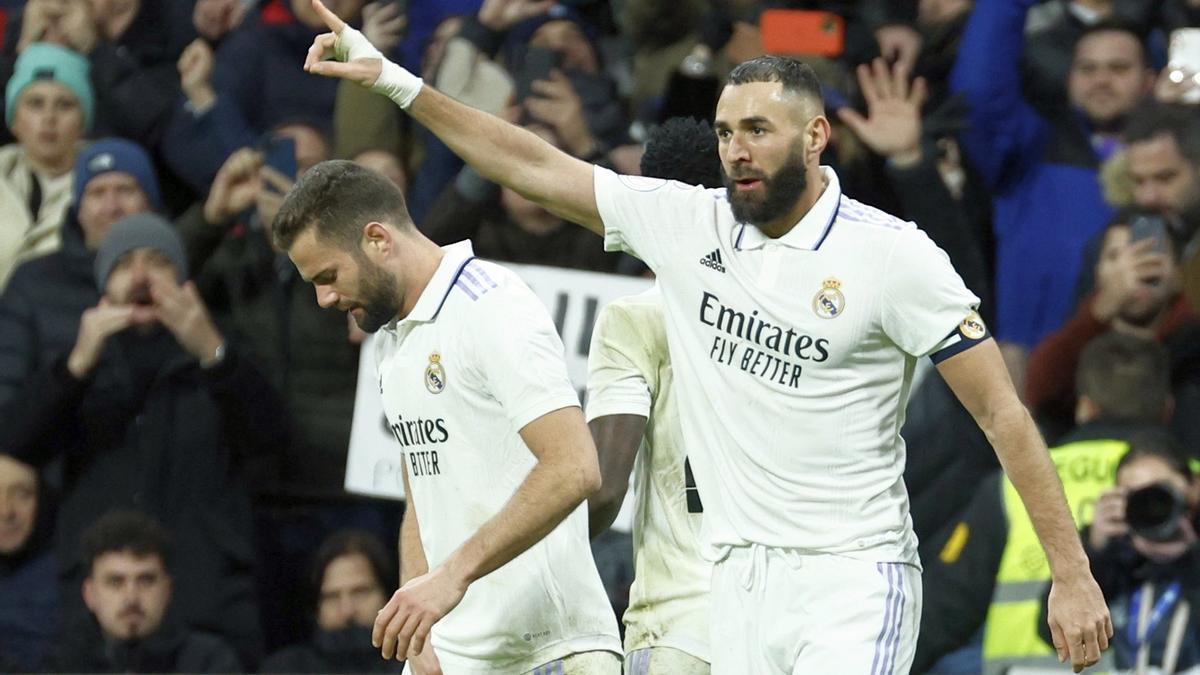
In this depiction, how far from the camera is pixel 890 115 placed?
744 centimetres

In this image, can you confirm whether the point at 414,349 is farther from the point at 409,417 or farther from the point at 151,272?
the point at 151,272

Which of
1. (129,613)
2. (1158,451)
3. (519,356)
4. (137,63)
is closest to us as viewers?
(519,356)

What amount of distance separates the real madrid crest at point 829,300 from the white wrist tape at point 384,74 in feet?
3.34

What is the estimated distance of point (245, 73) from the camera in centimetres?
802

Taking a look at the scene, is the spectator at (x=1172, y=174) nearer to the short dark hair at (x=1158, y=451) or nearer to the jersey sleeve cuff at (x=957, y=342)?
the short dark hair at (x=1158, y=451)

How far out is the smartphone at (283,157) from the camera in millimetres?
7898

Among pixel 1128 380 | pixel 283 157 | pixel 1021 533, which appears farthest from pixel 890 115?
pixel 283 157

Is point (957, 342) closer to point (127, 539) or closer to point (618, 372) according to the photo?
point (618, 372)

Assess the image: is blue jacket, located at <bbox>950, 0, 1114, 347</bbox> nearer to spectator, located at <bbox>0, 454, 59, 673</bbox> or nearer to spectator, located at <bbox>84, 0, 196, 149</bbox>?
spectator, located at <bbox>84, 0, 196, 149</bbox>

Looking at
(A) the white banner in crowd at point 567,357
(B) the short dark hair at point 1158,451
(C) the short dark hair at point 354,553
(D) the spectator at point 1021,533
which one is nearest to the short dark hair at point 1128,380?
(D) the spectator at point 1021,533

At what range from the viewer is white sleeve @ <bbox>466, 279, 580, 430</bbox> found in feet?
13.7

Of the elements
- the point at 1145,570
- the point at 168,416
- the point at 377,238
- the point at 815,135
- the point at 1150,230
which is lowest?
the point at 1145,570

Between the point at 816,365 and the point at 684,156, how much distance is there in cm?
94

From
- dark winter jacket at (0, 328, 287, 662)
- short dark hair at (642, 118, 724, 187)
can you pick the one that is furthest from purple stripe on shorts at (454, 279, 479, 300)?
dark winter jacket at (0, 328, 287, 662)
